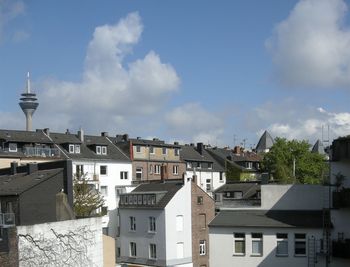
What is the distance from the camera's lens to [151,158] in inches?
2891

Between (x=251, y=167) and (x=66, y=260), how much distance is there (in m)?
60.2

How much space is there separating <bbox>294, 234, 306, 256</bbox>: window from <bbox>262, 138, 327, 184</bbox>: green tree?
39518 mm

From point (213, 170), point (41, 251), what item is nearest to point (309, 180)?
point (213, 170)

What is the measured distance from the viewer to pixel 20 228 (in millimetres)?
28266

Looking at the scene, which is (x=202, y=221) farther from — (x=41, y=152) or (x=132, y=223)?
(x=41, y=152)

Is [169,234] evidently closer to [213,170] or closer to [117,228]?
[117,228]

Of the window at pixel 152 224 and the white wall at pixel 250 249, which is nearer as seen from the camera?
the white wall at pixel 250 249

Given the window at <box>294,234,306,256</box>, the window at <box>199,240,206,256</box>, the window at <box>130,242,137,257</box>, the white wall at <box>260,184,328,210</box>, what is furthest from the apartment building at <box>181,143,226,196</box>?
the window at <box>294,234,306,256</box>

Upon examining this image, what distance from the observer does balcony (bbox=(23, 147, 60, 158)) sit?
6125 cm

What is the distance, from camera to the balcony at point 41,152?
6125 cm

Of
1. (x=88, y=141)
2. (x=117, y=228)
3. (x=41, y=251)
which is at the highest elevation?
(x=88, y=141)

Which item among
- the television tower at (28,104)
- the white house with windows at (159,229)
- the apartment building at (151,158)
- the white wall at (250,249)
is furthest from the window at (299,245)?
the television tower at (28,104)

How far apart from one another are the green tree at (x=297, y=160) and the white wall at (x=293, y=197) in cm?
3715

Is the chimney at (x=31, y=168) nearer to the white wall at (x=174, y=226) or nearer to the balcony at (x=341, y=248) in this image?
the white wall at (x=174, y=226)
